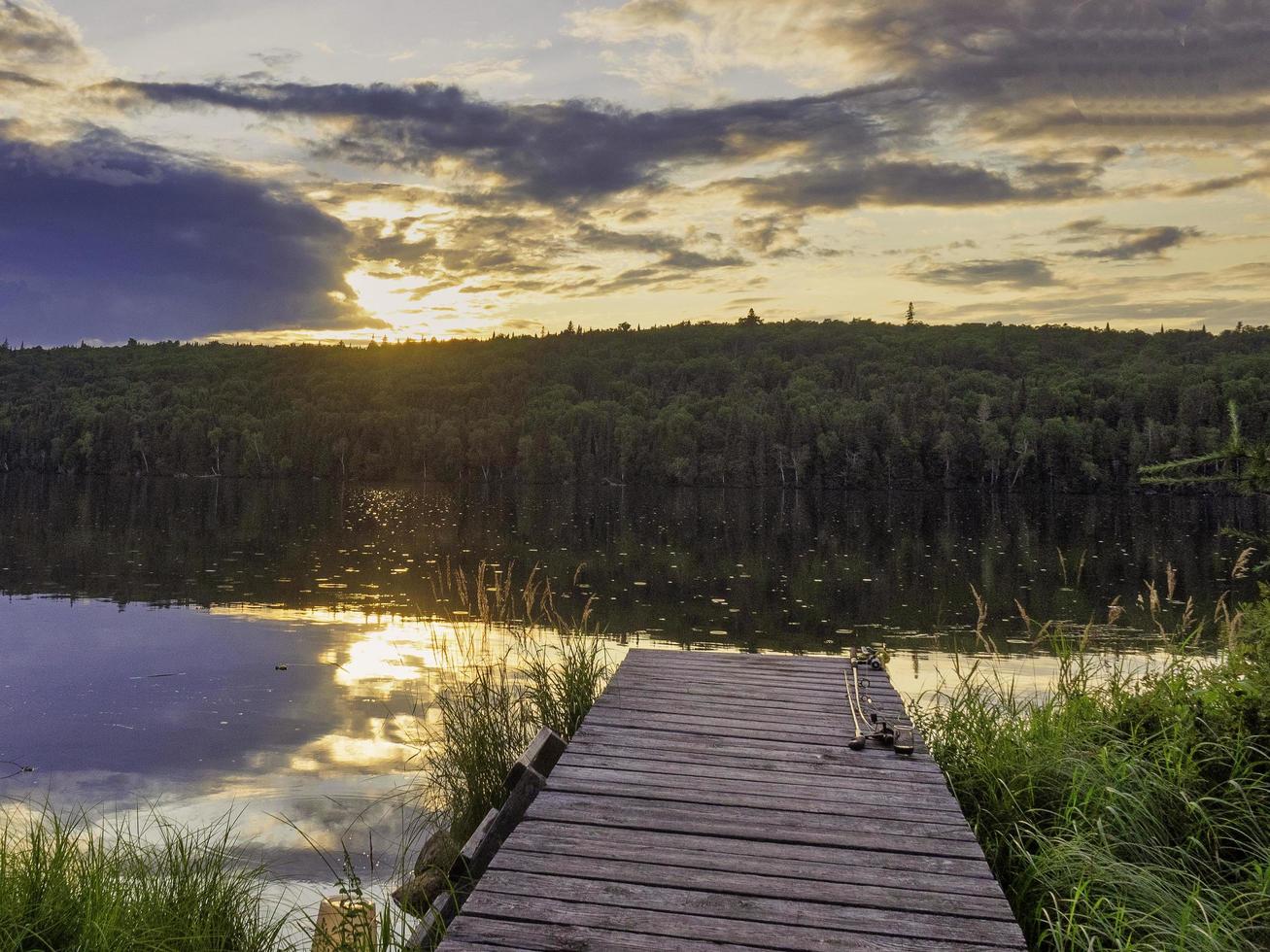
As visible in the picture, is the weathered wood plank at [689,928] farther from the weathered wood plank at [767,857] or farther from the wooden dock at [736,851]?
the weathered wood plank at [767,857]

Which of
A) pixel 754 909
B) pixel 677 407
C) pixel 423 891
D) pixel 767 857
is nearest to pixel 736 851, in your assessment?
pixel 767 857

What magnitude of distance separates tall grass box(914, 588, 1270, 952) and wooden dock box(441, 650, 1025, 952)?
0.49 m

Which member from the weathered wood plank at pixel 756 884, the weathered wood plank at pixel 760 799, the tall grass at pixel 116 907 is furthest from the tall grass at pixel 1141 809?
the tall grass at pixel 116 907

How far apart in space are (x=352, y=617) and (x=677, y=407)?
4692 inches

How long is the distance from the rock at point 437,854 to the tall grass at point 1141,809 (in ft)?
12.1

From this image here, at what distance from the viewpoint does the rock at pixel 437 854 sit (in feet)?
22.9

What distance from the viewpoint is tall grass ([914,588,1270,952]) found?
168 inches

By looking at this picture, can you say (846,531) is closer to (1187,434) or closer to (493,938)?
(493,938)

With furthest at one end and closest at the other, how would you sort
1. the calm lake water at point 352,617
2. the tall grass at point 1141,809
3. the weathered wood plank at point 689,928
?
1. the calm lake water at point 352,617
2. the tall grass at point 1141,809
3. the weathered wood plank at point 689,928

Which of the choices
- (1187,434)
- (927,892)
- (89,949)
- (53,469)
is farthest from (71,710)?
(53,469)

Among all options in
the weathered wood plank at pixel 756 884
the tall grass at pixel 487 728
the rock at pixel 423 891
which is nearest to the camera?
the weathered wood plank at pixel 756 884

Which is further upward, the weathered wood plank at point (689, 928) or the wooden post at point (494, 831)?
the weathered wood plank at point (689, 928)

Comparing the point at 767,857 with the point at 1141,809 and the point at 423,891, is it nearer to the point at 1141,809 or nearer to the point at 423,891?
the point at 1141,809

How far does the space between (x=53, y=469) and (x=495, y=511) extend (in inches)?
4244
